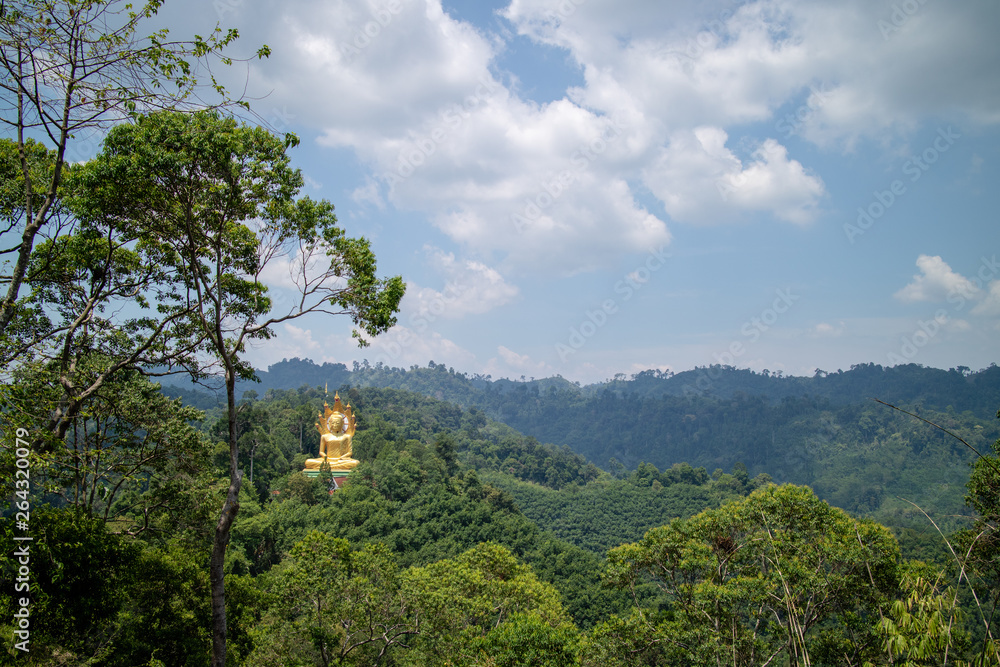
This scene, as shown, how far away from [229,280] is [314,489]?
64.5ft

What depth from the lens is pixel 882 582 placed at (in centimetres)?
922

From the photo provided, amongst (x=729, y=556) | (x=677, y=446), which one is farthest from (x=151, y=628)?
(x=677, y=446)

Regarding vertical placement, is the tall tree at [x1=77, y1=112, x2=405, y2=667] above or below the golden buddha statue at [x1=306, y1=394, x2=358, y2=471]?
above

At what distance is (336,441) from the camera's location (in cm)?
2748

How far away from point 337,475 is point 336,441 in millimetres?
1767

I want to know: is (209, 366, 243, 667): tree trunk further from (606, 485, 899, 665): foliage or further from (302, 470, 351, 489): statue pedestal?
(302, 470, 351, 489): statue pedestal

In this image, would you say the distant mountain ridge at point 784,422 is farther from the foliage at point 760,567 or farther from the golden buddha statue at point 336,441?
the foliage at point 760,567

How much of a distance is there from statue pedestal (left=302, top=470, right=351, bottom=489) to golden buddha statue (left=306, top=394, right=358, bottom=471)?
0.26 meters

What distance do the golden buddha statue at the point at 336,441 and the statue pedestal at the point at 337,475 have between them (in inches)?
10.3

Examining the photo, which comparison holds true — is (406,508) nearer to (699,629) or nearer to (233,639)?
(233,639)

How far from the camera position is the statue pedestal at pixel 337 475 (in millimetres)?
26109

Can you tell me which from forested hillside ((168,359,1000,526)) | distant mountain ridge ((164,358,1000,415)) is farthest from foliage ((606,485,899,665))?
distant mountain ridge ((164,358,1000,415))

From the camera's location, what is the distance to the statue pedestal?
26.1 m

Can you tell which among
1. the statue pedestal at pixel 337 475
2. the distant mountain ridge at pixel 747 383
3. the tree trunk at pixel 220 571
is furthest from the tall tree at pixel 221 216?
the distant mountain ridge at pixel 747 383
